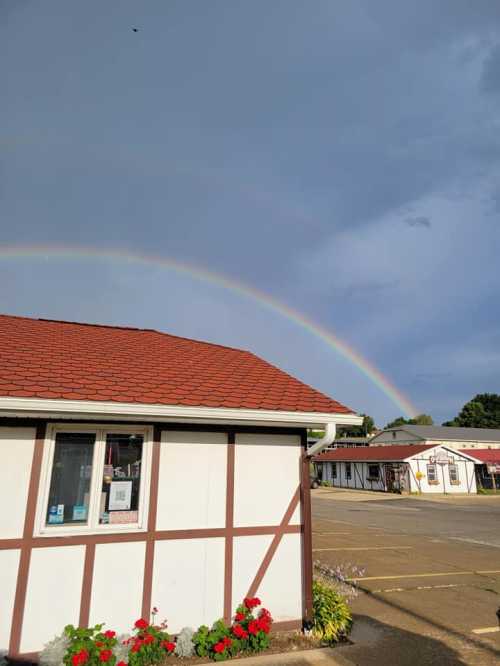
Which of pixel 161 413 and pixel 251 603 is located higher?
pixel 161 413

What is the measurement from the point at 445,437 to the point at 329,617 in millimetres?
50126

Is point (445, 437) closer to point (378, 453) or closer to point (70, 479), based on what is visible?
point (378, 453)

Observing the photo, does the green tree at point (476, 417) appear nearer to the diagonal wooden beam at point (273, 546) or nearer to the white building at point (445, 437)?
the white building at point (445, 437)

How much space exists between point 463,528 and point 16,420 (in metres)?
19.3

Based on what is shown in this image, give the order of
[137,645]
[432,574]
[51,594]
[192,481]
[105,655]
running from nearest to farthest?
[105,655] < [137,645] < [51,594] < [192,481] < [432,574]

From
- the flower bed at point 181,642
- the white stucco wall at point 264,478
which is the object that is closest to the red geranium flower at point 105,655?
the flower bed at point 181,642

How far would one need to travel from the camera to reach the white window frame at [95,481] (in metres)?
5.50

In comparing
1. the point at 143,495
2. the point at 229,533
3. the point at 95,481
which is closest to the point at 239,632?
the point at 229,533

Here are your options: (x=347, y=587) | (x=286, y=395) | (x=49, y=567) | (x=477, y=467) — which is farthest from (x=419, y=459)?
(x=49, y=567)

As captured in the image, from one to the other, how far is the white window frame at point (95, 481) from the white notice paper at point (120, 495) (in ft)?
0.57

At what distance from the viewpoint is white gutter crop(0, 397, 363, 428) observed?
211 inches

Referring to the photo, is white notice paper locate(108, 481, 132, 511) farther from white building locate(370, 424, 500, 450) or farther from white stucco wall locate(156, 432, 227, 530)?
white building locate(370, 424, 500, 450)

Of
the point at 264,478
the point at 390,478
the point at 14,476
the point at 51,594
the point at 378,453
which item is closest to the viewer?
the point at 51,594

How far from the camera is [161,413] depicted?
5871 millimetres
